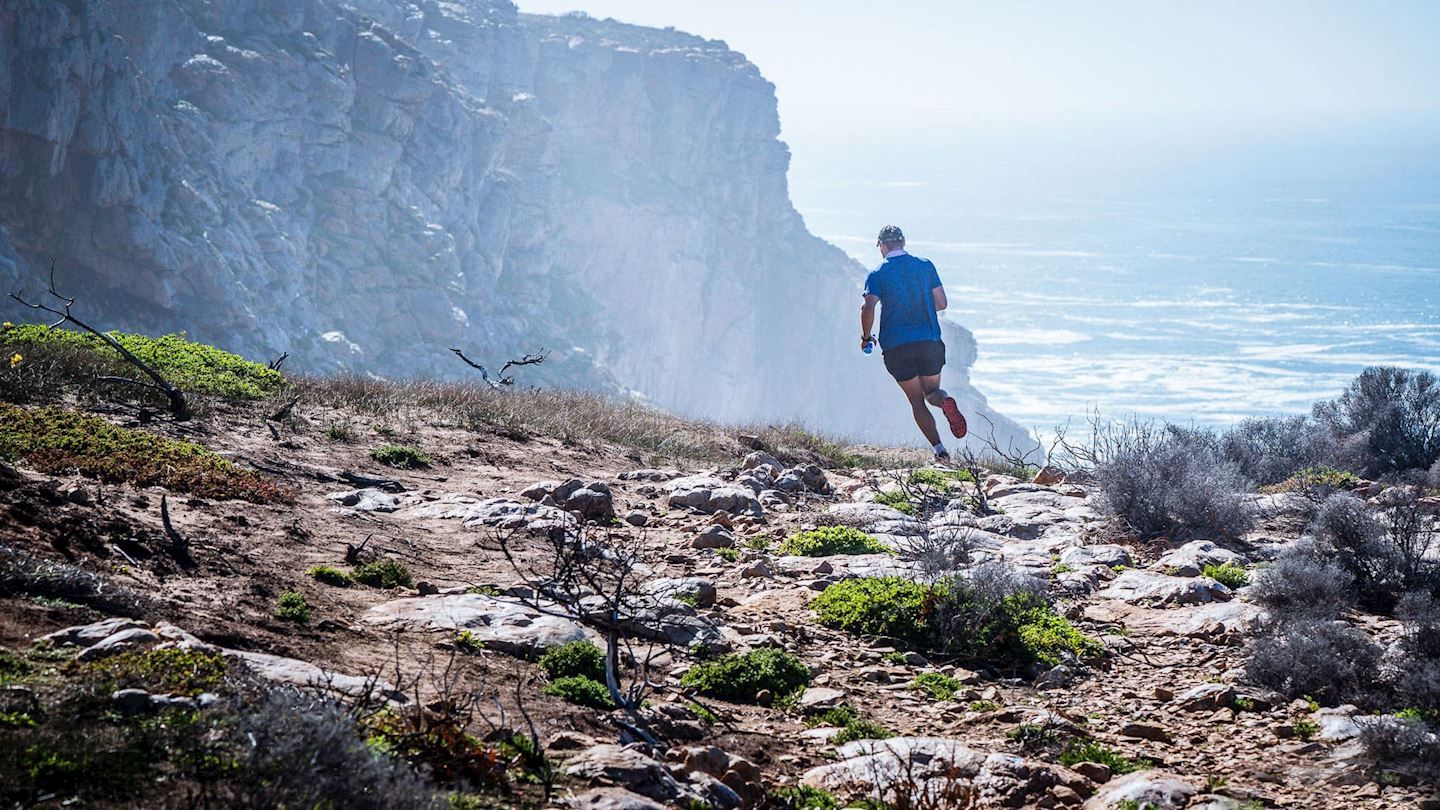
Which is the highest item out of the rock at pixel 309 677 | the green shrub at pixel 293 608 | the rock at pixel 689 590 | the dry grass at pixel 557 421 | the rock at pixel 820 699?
the dry grass at pixel 557 421

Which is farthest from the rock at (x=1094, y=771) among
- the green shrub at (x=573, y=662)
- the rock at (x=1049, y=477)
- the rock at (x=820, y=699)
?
the rock at (x=1049, y=477)

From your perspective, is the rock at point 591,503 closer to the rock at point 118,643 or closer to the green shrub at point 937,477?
the green shrub at point 937,477

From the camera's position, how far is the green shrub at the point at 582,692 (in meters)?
4.78

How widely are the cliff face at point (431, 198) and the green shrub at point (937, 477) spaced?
14443mm

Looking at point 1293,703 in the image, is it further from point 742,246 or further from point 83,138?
point 742,246

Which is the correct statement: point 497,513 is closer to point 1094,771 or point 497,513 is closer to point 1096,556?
point 1096,556


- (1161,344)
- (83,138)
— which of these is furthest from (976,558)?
(1161,344)

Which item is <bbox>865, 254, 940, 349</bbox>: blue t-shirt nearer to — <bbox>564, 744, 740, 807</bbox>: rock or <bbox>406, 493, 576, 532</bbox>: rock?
<bbox>406, 493, 576, 532</bbox>: rock

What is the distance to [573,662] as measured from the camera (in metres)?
5.12

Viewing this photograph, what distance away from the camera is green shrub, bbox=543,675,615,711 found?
15.7 ft

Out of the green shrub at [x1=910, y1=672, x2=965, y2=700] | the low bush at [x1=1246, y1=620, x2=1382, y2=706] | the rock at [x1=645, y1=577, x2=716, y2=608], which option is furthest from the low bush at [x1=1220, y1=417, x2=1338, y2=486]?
the rock at [x1=645, y1=577, x2=716, y2=608]

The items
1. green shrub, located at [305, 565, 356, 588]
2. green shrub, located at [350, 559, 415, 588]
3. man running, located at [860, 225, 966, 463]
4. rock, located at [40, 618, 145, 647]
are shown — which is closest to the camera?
rock, located at [40, 618, 145, 647]

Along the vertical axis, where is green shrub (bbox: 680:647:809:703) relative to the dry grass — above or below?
below

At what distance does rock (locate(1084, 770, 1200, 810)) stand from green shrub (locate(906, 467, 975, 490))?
20.8ft
